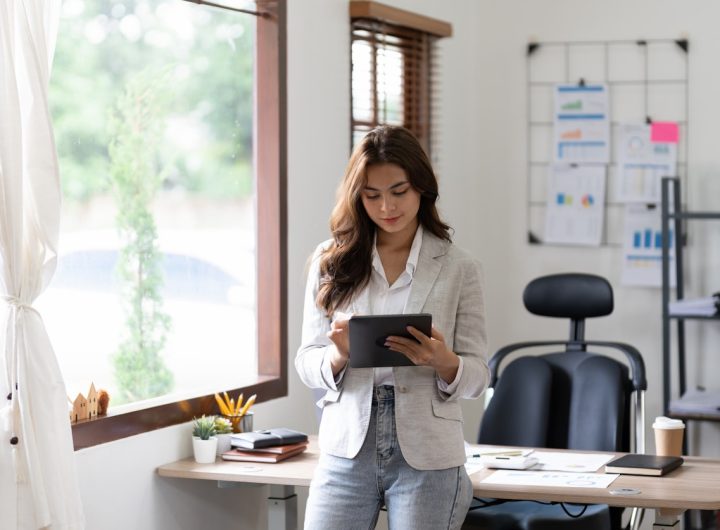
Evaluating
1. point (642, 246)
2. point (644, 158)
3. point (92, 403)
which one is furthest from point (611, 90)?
point (92, 403)

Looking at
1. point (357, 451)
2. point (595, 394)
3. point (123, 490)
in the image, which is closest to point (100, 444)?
point (123, 490)

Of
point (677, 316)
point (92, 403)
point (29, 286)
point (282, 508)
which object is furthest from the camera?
point (677, 316)

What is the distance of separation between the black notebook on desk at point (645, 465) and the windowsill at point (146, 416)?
1.14 meters

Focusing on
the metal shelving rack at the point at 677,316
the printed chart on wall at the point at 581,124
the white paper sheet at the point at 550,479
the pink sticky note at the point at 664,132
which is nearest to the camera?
the white paper sheet at the point at 550,479

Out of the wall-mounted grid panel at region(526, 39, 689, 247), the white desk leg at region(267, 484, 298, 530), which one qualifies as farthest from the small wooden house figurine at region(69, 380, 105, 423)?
the wall-mounted grid panel at region(526, 39, 689, 247)

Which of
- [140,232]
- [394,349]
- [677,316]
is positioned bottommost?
[677,316]

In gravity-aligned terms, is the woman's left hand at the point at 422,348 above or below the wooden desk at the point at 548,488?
above

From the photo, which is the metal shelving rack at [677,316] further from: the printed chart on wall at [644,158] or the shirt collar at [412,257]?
the shirt collar at [412,257]

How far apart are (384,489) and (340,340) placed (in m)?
0.31

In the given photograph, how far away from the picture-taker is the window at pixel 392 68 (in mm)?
3977

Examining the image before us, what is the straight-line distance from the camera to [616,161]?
460 centimetres

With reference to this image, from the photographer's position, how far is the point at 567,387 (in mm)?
3391

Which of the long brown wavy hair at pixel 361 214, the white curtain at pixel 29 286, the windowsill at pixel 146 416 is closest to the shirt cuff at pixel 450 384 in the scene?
the long brown wavy hair at pixel 361 214

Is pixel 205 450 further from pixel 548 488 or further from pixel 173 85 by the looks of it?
pixel 173 85
